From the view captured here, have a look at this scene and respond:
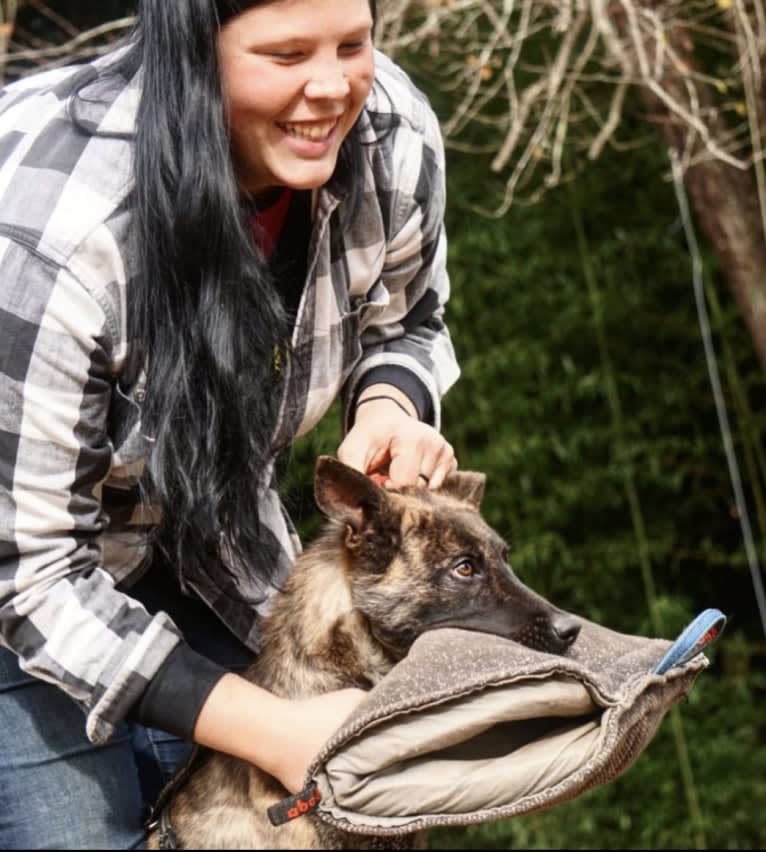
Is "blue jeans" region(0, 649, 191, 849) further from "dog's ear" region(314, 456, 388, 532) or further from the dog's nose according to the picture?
the dog's nose

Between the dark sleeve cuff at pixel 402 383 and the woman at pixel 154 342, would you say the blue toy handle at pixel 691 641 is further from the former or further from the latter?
the dark sleeve cuff at pixel 402 383

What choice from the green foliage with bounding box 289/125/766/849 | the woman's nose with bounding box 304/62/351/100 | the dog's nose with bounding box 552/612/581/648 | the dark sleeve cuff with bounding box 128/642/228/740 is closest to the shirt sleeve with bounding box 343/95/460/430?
the woman's nose with bounding box 304/62/351/100

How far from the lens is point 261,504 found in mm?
2197

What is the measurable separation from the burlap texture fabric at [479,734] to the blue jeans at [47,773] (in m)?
0.44

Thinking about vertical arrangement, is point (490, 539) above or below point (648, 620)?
above

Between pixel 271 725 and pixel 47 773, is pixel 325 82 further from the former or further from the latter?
pixel 47 773

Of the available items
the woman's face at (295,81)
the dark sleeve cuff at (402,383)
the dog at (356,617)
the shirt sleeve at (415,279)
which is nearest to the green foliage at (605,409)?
the shirt sleeve at (415,279)

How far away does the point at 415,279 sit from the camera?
2.42 m

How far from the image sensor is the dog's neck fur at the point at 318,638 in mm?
2201

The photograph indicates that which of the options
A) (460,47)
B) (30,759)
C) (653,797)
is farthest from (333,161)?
(653,797)

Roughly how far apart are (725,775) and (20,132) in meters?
3.76

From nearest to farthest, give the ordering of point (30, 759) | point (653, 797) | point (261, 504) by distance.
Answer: point (30, 759)
point (261, 504)
point (653, 797)

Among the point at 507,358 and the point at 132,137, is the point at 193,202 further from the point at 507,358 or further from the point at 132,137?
the point at 507,358

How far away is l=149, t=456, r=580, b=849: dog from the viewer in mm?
2172
